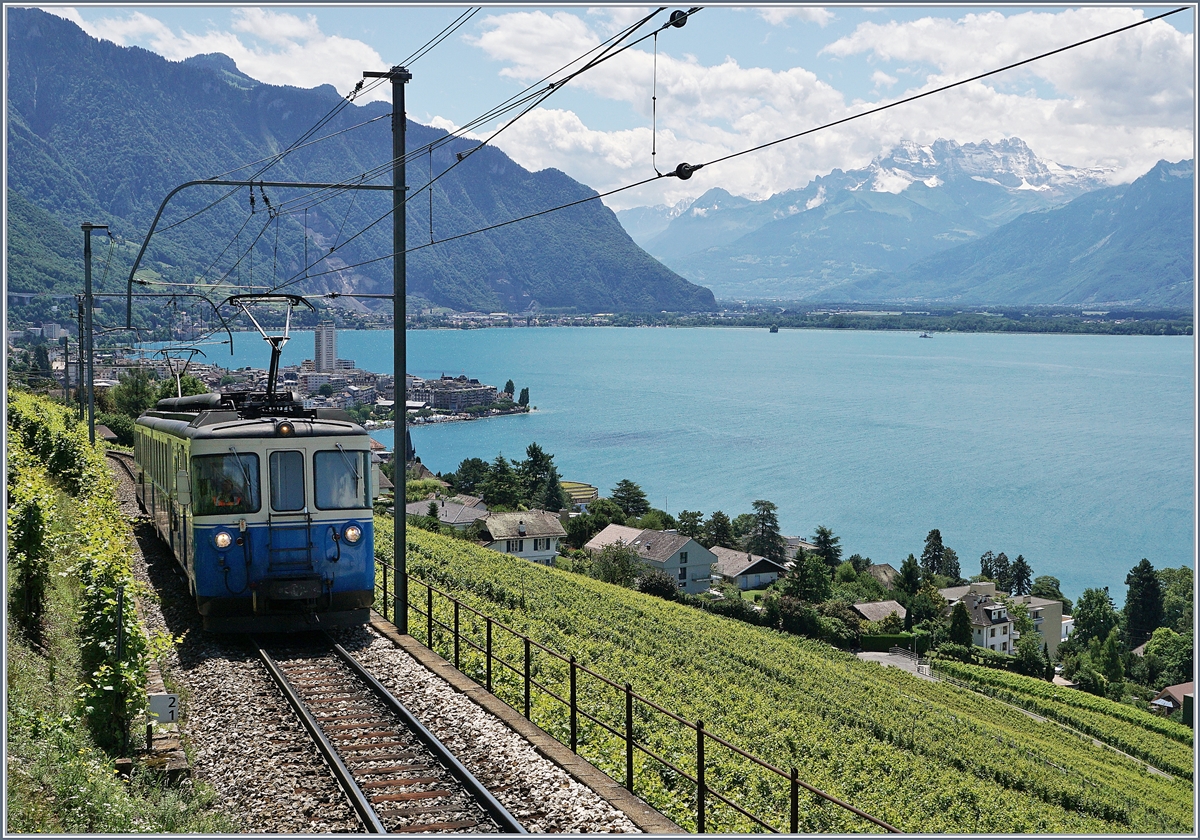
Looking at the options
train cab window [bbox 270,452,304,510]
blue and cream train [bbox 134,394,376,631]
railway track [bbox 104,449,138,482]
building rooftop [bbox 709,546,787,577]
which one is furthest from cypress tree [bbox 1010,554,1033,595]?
train cab window [bbox 270,452,304,510]

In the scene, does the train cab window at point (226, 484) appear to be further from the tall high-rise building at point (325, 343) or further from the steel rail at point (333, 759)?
the tall high-rise building at point (325, 343)

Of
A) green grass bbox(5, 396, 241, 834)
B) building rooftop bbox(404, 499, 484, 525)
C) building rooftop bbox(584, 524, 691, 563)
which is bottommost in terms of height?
building rooftop bbox(584, 524, 691, 563)

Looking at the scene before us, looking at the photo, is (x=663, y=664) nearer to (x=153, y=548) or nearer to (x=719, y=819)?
(x=153, y=548)

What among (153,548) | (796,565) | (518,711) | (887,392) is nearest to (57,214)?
(887,392)

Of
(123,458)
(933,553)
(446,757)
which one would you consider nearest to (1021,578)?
(933,553)

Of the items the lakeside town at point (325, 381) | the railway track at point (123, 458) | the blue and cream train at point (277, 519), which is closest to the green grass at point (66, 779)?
the blue and cream train at point (277, 519)

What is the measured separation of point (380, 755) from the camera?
8.05 m

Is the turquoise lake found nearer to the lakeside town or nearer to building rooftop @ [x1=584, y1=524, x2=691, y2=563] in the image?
the lakeside town

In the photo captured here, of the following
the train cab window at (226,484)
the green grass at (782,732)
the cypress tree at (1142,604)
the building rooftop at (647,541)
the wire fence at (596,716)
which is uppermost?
the train cab window at (226,484)

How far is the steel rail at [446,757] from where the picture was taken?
6.73 m

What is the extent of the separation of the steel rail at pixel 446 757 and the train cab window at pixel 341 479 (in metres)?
1.81

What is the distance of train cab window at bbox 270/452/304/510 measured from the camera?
11.4 metres

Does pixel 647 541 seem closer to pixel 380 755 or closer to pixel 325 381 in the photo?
pixel 380 755

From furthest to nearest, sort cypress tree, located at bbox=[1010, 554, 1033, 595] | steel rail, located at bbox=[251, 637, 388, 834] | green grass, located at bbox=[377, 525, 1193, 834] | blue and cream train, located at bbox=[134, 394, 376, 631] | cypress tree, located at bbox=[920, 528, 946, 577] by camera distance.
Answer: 1. cypress tree, located at bbox=[920, 528, 946, 577]
2. cypress tree, located at bbox=[1010, 554, 1033, 595]
3. blue and cream train, located at bbox=[134, 394, 376, 631]
4. green grass, located at bbox=[377, 525, 1193, 834]
5. steel rail, located at bbox=[251, 637, 388, 834]
